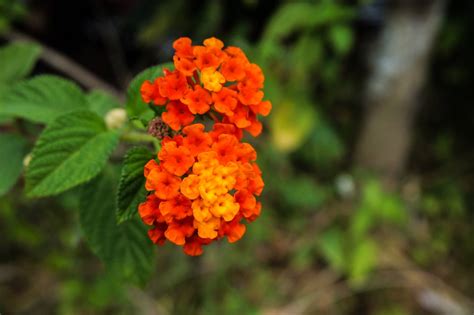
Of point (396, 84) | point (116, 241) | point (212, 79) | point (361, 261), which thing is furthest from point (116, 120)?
point (396, 84)

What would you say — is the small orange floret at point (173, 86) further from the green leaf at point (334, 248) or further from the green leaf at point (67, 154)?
the green leaf at point (334, 248)

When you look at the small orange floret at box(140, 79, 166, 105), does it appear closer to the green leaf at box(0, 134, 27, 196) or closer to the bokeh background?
the green leaf at box(0, 134, 27, 196)

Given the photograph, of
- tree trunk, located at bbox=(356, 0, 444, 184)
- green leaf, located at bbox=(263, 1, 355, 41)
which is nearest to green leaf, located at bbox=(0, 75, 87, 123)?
green leaf, located at bbox=(263, 1, 355, 41)

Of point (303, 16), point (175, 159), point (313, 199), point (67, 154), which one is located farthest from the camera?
point (313, 199)

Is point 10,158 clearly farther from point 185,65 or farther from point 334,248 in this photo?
point 334,248

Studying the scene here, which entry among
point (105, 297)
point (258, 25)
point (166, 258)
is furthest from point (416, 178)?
point (105, 297)

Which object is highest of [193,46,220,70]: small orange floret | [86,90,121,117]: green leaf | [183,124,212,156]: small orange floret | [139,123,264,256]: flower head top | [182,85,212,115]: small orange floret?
[86,90,121,117]: green leaf

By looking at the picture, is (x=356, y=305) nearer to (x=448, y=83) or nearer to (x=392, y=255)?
(x=392, y=255)
